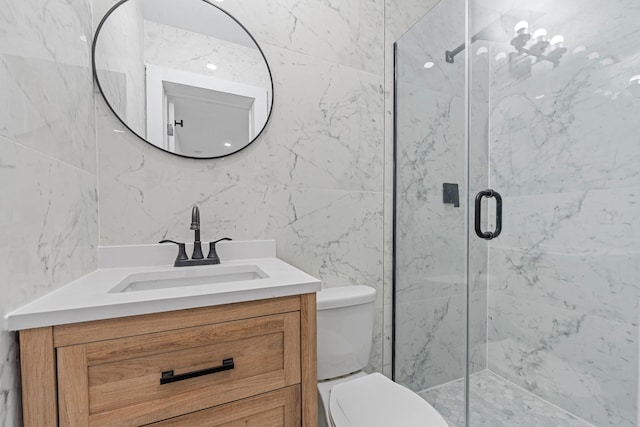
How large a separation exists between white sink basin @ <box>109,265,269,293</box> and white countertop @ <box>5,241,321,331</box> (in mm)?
16

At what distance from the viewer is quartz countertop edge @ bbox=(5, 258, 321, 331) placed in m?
0.56

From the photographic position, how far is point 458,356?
4.68ft

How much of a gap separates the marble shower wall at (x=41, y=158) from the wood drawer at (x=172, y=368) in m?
0.11

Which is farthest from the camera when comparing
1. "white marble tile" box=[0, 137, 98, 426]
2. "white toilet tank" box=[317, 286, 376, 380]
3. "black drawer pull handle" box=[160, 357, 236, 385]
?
"white toilet tank" box=[317, 286, 376, 380]

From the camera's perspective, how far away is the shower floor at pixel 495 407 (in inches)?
55.0

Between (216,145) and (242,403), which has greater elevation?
(216,145)

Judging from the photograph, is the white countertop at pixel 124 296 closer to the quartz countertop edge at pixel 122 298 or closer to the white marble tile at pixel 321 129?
the quartz countertop edge at pixel 122 298

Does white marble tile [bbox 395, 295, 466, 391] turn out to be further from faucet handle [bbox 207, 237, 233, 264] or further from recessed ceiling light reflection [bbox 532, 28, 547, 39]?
recessed ceiling light reflection [bbox 532, 28, 547, 39]

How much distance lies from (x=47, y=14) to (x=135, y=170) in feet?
1.62

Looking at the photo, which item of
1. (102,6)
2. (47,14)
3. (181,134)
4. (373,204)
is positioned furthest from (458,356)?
(102,6)

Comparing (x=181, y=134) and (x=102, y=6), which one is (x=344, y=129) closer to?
(x=181, y=134)

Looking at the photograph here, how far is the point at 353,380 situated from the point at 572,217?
131 centimetres

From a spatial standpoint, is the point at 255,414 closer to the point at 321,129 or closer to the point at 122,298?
the point at 122,298

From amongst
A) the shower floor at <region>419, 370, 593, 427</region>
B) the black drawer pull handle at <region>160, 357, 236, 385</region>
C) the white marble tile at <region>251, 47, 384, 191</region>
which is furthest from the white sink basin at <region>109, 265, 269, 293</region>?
the shower floor at <region>419, 370, 593, 427</region>
